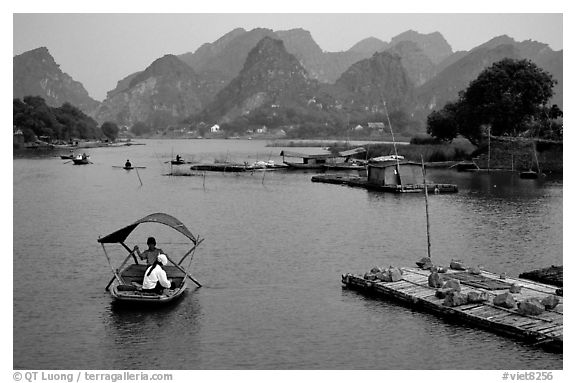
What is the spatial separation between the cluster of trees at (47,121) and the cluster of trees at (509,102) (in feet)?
206

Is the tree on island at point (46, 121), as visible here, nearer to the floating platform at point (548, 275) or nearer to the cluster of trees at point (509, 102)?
the cluster of trees at point (509, 102)

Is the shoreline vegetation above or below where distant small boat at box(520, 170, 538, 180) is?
above

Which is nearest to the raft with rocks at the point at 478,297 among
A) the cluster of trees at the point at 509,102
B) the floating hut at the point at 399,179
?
the floating hut at the point at 399,179

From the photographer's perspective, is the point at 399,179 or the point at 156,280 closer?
the point at 156,280

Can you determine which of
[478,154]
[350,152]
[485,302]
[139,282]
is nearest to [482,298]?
[485,302]

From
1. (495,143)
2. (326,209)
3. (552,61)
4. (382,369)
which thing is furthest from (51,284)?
(552,61)

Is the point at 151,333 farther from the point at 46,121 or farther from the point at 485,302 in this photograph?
the point at 46,121

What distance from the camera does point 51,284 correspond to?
68.6 ft

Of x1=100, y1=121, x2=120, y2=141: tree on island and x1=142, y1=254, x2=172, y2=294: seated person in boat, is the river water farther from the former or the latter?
x1=100, y1=121, x2=120, y2=141: tree on island

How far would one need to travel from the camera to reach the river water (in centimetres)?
1523

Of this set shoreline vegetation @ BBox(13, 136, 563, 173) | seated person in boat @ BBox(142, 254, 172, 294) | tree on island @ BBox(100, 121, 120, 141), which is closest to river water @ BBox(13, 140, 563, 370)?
seated person in boat @ BBox(142, 254, 172, 294)

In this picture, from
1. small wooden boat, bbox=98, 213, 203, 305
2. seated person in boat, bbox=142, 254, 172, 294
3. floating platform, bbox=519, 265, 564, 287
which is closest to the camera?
small wooden boat, bbox=98, 213, 203, 305

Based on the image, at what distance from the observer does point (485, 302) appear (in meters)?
17.1

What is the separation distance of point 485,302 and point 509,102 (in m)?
50.6
